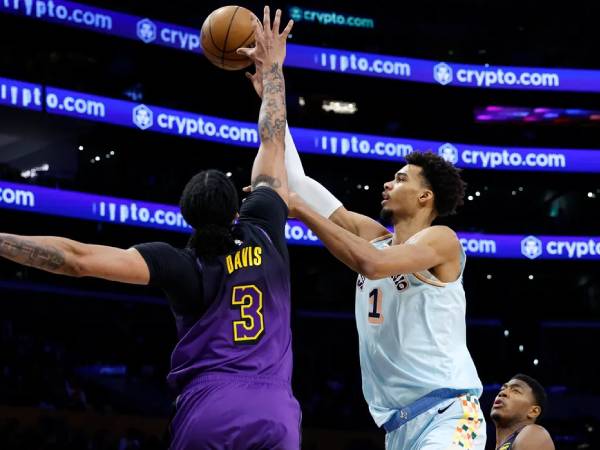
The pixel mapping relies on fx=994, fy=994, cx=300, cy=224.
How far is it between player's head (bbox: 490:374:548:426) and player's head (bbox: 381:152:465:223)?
269cm

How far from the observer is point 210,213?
3.65 m

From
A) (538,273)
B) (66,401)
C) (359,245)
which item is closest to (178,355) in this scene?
(359,245)

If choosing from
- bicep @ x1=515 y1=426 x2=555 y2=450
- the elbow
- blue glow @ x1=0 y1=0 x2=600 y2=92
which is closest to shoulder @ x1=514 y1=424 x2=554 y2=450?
bicep @ x1=515 y1=426 x2=555 y2=450

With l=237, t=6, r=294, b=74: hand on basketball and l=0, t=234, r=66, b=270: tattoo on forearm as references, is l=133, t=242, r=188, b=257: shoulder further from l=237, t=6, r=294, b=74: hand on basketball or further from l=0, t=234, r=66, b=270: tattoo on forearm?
l=237, t=6, r=294, b=74: hand on basketball

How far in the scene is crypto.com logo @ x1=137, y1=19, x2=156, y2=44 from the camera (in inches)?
713

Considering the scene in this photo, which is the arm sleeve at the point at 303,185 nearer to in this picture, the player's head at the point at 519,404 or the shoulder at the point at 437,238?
the shoulder at the point at 437,238

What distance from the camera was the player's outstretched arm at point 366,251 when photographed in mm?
4395

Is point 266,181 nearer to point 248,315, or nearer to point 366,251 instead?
point 248,315

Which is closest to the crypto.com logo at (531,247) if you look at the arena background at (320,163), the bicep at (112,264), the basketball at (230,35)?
the arena background at (320,163)

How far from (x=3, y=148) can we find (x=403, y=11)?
387 inches

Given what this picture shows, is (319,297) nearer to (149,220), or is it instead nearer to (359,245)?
(149,220)

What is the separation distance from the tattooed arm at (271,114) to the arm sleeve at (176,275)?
1.82 ft

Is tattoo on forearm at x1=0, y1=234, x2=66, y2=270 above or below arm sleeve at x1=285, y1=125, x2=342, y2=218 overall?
below

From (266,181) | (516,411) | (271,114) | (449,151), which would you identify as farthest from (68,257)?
(449,151)
